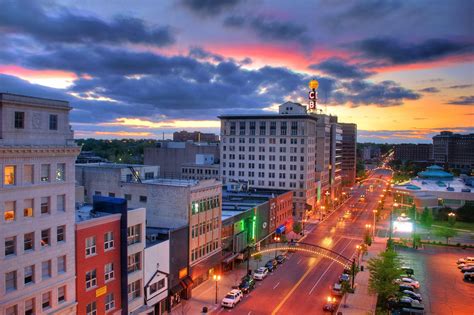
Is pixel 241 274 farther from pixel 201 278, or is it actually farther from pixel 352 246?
pixel 352 246

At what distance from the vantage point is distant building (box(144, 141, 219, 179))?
14650 cm

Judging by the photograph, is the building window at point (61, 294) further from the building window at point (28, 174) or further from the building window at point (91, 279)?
the building window at point (28, 174)

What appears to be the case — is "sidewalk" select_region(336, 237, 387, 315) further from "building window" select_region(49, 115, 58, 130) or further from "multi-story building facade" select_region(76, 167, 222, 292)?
"building window" select_region(49, 115, 58, 130)

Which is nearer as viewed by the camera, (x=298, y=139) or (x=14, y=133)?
(x=14, y=133)

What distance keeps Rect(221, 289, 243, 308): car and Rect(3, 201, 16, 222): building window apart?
29.2 m

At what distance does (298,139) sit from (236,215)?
2226 inches

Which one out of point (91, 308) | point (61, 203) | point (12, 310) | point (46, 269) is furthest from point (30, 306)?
point (61, 203)

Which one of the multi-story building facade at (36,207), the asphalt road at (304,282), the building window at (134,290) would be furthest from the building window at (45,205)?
the asphalt road at (304,282)

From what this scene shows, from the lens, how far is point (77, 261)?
132 feet

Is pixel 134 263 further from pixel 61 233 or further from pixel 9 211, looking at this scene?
pixel 9 211

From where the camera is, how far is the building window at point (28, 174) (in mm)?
35781

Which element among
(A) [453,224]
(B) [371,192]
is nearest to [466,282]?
(A) [453,224]

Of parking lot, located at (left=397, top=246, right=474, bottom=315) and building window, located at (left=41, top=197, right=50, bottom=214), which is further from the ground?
building window, located at (left=41, top=197, right=50, bottom=214)

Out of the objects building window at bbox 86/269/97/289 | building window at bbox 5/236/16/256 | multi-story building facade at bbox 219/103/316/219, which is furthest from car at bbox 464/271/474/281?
building window at bbox 5/236/16/256
